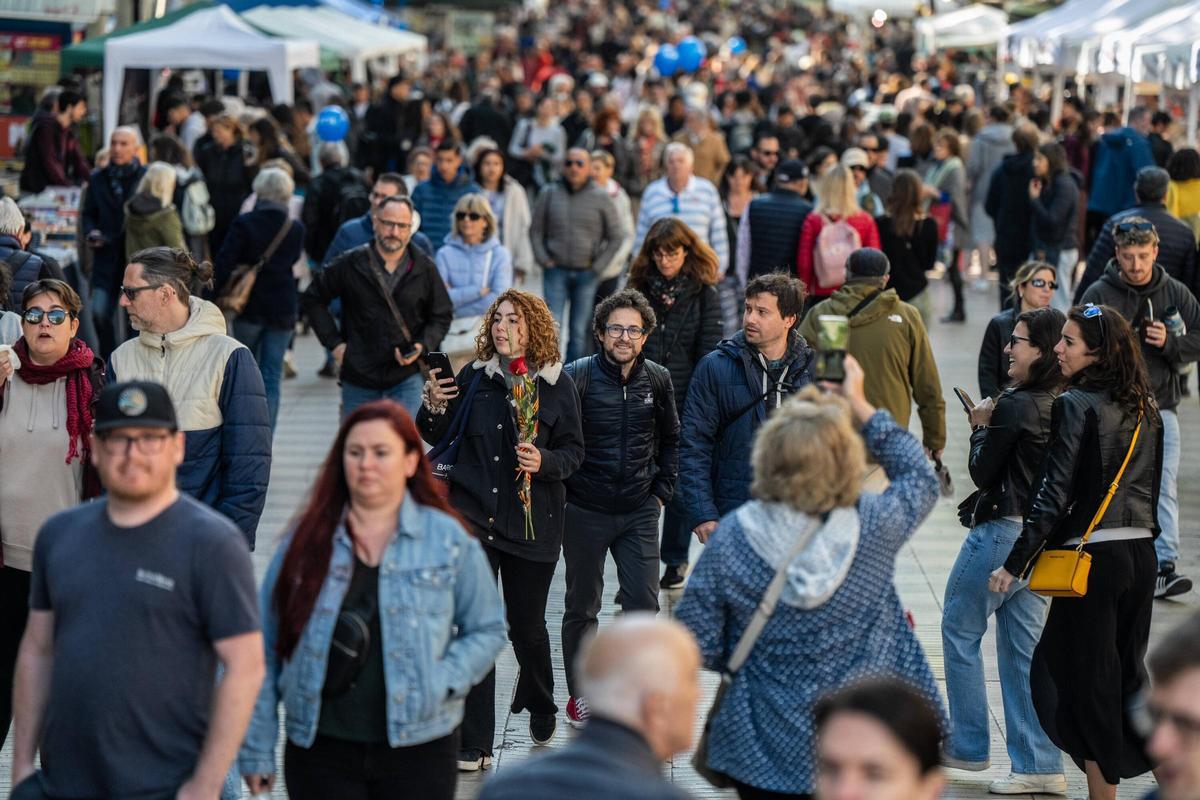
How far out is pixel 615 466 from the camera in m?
7.00

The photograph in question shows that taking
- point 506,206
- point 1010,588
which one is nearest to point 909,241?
point 506,206

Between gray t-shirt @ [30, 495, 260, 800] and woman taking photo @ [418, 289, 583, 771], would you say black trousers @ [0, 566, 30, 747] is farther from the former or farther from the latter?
gray t-shirt @ [30, 495, 260, 800]

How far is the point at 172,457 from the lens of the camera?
4.27m

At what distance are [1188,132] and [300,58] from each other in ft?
28.7

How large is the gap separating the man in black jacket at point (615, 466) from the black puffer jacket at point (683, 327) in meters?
1.59

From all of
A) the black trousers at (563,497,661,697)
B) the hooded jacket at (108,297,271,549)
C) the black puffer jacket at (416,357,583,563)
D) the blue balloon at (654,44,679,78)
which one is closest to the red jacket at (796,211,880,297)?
the black trousers at (563,497,661,697)

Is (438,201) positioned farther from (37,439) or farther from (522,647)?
(37,439)

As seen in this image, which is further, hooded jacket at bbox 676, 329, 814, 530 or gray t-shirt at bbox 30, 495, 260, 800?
hooded jacket at bbox 676, 329, 814, 530

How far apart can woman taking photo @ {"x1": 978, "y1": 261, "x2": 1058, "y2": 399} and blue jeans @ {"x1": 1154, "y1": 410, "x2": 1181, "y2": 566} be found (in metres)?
1.20

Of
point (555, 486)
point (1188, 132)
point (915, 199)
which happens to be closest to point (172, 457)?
point (555, 486)

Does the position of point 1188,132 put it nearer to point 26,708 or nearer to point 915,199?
point 915,199

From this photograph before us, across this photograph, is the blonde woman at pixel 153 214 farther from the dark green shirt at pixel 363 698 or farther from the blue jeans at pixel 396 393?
the dark green shirt at pixel 363 698

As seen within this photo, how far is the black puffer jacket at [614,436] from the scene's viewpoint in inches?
276

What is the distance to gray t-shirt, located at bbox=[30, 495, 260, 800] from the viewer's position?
4.14 m
